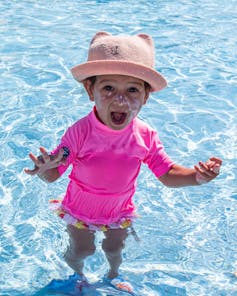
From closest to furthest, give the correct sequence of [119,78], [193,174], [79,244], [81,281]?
1. [119,78]
2. [193,174]
3. [79,244]
4. [81,281]

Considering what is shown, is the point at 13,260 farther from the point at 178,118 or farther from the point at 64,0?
the point at 64,0

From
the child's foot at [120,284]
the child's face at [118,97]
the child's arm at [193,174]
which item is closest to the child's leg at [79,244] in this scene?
the child's foot at [120,284]

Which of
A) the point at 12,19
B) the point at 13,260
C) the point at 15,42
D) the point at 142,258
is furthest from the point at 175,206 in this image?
the point at 12,19

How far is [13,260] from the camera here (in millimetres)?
3881

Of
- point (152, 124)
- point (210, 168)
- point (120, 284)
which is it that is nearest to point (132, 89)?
point (210, 168)

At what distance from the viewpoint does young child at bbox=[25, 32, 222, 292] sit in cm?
285

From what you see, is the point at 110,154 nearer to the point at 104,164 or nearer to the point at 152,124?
the point at 104,164

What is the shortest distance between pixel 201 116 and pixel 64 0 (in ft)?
17.0

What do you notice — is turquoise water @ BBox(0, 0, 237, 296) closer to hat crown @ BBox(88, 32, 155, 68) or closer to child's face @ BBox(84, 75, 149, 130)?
child's face @ BBox(84, 75, 149, 130)

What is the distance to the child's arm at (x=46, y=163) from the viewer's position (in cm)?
277

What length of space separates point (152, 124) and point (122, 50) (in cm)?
306

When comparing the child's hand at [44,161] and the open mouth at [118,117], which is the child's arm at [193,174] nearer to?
the open mouth at [118,117]

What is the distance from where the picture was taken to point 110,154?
10.2ft

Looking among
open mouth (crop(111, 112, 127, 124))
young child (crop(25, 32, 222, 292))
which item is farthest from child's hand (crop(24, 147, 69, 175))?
open mouth (crop(111, 112, 127, 124))
